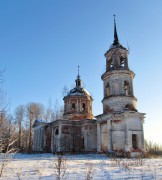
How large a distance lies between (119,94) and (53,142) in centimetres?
1144

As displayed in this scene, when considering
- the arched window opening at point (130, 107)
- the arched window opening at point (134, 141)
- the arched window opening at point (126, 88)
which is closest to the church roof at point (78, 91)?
the arched window opening at point (126, 88)

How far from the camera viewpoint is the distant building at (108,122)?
824 inches

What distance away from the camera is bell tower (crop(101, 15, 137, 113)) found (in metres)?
21.9

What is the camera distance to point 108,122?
70.3 ft

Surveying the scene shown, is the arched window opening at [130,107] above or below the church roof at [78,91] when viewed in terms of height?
below

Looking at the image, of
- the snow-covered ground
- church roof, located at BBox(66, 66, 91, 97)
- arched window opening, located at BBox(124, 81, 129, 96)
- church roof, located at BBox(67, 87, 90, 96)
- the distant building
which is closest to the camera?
the snow-covered ground

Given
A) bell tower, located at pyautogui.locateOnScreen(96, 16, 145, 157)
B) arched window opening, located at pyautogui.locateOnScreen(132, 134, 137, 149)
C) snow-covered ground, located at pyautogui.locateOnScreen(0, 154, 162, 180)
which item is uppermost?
bell tower, located at pyautogui.locateOnScreen(96, 16, 145, 157)

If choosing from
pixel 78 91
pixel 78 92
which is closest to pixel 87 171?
pixel 78 92

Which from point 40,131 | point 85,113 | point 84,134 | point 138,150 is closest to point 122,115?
point 138,150

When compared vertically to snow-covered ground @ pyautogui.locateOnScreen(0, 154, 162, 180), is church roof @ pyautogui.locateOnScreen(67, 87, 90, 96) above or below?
above

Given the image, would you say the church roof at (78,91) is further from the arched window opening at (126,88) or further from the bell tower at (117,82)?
the arched window opening at (126,88)

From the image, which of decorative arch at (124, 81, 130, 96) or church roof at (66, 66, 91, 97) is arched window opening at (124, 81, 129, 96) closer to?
decorative arch at (124, 81, 130, 96)

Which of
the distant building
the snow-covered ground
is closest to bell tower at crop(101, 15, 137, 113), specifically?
the distant building

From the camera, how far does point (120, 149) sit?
808 inches
